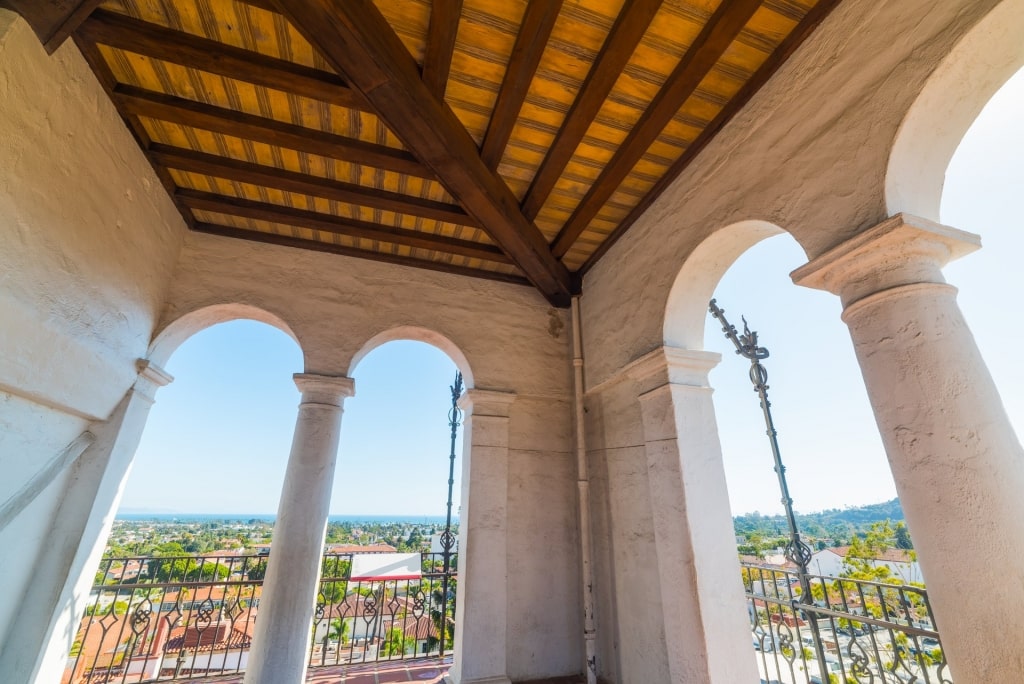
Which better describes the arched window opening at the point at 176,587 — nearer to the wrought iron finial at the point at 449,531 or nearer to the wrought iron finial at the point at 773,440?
the wrought iron finial at the point at 449,531

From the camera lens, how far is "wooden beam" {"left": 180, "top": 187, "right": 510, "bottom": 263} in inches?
135

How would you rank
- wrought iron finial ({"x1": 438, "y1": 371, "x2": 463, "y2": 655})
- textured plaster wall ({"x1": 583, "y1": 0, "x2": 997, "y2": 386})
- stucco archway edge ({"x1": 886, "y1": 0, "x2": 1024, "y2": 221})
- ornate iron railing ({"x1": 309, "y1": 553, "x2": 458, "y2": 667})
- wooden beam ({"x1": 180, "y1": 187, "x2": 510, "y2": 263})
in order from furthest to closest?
wrought iron finial ({"x1": 438, "y1": 371, "x2": 463, "y2": 655}) → ornate iron railing ({"x1": 309, "y1": 553, "x2": 458, "y2": 667}) → wooden beam ({"x1": 180, "y1": 187, "x2": 510, "y2": 263}) → textured plaster wall ({"x1": 583, "y1": 0, "x2": 997, "y2": 386}) → stucco archway edge ({"x1": 886, "y1": 0, "x2": 1024, "y2": 221})

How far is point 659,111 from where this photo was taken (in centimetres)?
246

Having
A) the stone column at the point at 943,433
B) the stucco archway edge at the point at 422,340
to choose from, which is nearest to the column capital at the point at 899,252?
the stone column at the point at 943,433

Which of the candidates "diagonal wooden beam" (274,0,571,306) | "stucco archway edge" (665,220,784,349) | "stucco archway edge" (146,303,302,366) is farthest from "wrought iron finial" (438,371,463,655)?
"stucco archway edge" (665,220,784,349)

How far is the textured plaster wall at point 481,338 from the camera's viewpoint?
3.46 m

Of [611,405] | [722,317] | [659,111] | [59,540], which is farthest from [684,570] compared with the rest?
[59,540]

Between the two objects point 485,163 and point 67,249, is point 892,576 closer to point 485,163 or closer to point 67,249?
point 485,163

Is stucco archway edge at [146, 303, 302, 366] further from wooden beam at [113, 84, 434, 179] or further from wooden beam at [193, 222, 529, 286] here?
wooden beam at [113, 84, 434, 179]

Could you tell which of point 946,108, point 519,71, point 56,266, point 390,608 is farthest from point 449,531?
point 946,108

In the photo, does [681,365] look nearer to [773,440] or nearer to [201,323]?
[773,440]

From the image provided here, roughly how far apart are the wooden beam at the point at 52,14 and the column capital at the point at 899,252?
3447 millimetres

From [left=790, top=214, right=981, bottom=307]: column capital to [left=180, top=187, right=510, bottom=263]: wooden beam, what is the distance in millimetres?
2811

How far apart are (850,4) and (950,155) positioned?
0.86 metres
